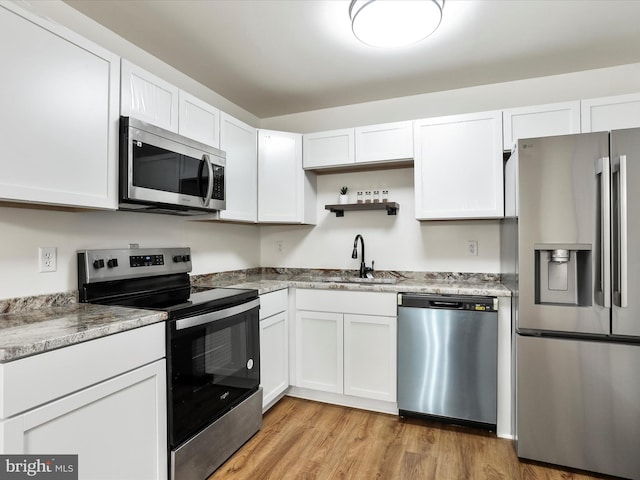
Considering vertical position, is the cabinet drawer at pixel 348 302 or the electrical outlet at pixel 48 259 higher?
the electrical outlet at pixel 48 259

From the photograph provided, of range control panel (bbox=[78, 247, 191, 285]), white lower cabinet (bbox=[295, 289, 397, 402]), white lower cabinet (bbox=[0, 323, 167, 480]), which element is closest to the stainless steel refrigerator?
white lower cabinet (bbox=[295, 289, 397, 402])

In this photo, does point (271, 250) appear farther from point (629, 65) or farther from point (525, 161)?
point (629, 65)

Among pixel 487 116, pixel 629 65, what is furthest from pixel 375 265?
pixel 629 65

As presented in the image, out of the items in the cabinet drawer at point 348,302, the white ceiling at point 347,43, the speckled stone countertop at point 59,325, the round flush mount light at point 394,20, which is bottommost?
the cabinet drawer at point 348,302

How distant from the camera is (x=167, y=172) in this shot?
2.00m

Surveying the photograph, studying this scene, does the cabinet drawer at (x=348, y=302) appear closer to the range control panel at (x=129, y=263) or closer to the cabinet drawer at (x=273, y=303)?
the cabinet drawer at (x=273, y=303)

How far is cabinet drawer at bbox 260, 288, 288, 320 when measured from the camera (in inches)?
96.4

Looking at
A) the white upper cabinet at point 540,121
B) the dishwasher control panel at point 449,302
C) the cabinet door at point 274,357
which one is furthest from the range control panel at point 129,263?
the white upper cabinet at point 540,121

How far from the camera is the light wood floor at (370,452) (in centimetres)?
191

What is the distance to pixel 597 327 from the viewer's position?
1.87 m

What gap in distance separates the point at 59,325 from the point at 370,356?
A: 188 cm

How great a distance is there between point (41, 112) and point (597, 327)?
2.76 metres

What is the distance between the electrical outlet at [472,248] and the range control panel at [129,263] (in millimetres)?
2132

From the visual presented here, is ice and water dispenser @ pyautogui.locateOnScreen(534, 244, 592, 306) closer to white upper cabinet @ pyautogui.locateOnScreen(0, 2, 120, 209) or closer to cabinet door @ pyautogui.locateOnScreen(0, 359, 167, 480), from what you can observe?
cabinet door @ pyautogui.locateOnScreen(0, 359, 167, 480)
